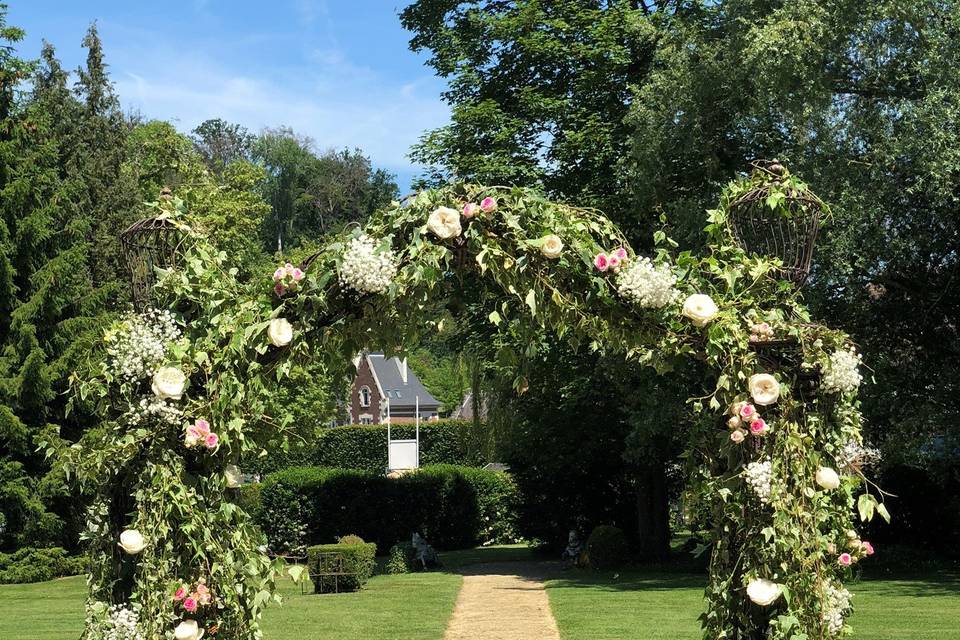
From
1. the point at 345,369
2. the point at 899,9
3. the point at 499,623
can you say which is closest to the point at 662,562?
the point at 499,623

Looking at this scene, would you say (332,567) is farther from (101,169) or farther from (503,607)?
(101,169)

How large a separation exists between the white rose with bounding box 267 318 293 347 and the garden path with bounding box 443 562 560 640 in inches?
250

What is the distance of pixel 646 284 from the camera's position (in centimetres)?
520

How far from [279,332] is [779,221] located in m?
2.75

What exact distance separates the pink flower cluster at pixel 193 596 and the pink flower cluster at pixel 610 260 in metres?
2.52

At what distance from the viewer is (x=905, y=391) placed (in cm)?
1513

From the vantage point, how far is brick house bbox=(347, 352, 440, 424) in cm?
5681

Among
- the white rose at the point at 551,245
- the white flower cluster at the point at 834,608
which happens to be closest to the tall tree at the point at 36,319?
the white rose at the point at 551,245

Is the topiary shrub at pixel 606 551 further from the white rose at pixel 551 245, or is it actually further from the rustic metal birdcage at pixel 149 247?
the rustic metal birdcage at pixel 149 247

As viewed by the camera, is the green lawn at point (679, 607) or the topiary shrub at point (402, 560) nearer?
the green lawn at point (679, 607)

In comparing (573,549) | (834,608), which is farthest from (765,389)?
(573,549)

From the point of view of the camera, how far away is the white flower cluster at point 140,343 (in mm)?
5020

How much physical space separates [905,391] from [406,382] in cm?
4383

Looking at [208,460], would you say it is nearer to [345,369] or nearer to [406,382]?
[345,369]
